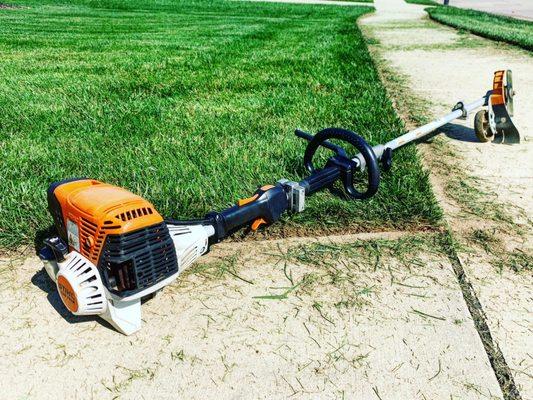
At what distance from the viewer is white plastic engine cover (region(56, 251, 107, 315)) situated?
1.59 m

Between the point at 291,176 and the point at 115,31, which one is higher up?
the point at 115,31

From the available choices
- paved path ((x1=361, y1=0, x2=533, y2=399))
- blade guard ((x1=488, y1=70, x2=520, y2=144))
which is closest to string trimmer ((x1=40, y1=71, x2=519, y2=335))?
paved path ((x1=361, y1=0, x2=533, y2=399))

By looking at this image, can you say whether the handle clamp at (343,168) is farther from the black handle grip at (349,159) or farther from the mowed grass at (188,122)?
the mowed grass at (188,122)

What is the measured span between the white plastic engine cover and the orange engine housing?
29 millimetres

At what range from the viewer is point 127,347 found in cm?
167

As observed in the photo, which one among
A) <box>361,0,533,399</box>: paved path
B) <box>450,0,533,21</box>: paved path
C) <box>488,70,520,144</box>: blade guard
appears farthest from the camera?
<box>450,0,533,21</box>: paved path

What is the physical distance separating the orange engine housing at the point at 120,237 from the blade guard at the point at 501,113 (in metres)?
2.91

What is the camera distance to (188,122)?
154 inches

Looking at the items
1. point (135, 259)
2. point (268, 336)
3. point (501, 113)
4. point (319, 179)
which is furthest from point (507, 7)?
point (135, 259)

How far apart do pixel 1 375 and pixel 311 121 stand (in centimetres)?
297

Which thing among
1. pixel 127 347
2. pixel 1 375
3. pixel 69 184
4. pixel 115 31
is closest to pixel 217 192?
pixel 69 184

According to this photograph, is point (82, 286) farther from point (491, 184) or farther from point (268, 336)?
point (491, 184)

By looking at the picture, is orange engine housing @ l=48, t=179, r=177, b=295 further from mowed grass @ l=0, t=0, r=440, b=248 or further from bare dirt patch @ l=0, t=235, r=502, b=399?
mowed grass @ l=0, t=0, r=440, b=248

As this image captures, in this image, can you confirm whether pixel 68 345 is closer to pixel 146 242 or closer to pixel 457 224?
pixel 146 242
